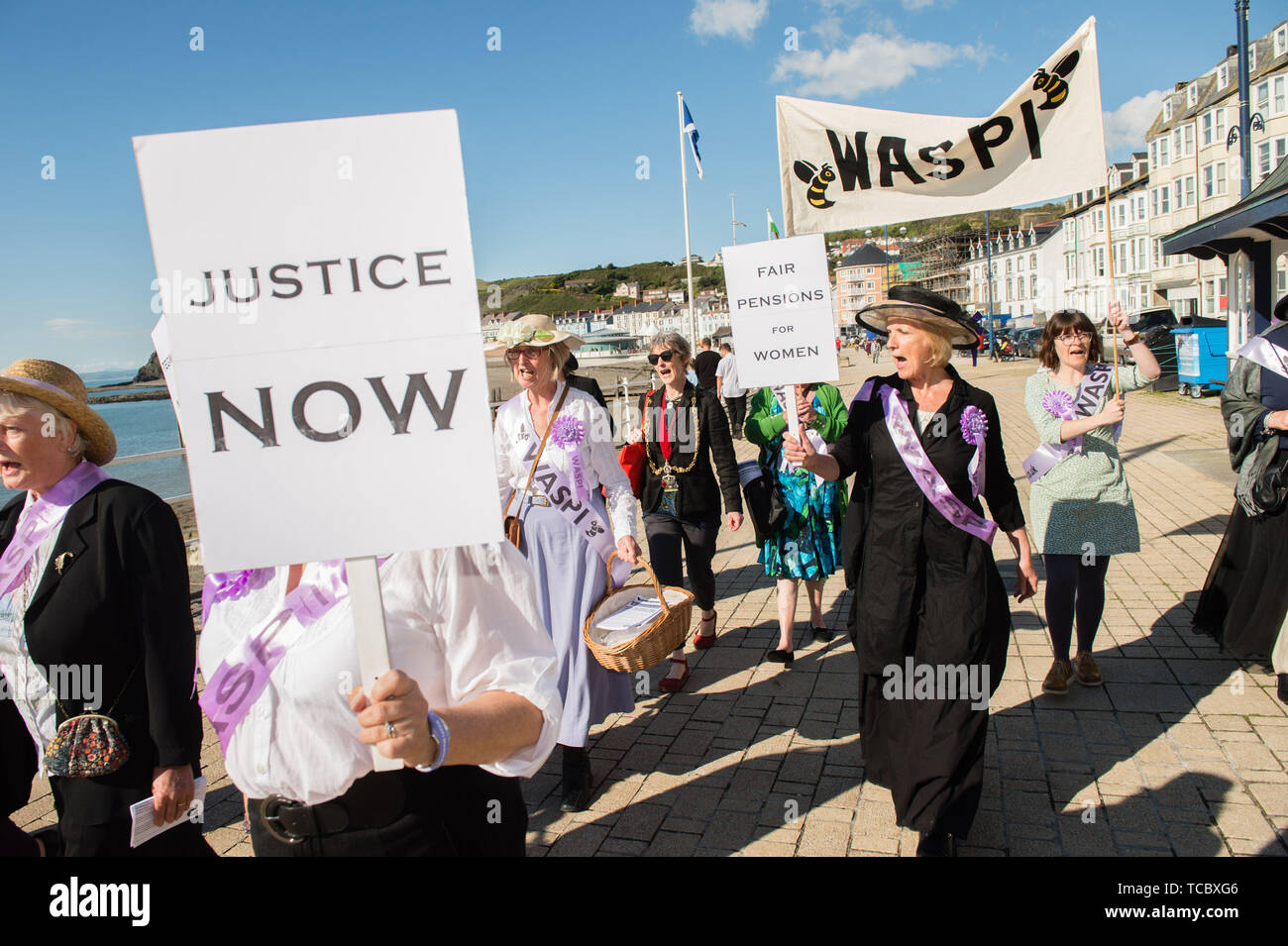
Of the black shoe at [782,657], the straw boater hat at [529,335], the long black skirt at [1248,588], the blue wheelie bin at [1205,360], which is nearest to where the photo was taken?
the straw boater hat at [529,335]

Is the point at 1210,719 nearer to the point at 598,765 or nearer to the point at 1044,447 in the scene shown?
the point at 1044,447

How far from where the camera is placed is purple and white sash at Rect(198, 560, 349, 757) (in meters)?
1.62

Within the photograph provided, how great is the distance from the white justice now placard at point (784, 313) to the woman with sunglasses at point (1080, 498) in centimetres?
160

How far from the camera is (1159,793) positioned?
3367 millimetres

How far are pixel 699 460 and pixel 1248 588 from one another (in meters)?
3.08

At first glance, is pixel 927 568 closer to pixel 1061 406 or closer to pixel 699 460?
pixel 1061 406

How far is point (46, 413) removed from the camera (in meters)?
2.33

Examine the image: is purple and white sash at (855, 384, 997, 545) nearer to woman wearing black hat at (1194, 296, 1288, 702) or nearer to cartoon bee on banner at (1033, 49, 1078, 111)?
cartoon bee on banner at (1033, 49, 1078, 111)

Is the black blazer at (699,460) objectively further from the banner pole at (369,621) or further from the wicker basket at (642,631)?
the banner pole at (369,621)

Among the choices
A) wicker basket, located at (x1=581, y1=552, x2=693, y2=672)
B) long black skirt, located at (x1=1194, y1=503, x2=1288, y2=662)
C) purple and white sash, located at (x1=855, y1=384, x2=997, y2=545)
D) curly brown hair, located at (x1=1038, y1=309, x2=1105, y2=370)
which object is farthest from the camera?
curly brown hair, located at (x1=1038, y1=309, x2=1105, y2=370)

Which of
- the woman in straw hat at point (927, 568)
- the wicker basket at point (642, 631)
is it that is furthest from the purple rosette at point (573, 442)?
the woman in straw hat at point (927, 568)

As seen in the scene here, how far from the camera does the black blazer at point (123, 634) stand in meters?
→ 2.22

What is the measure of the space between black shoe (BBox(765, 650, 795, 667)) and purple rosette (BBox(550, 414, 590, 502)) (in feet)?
6.27

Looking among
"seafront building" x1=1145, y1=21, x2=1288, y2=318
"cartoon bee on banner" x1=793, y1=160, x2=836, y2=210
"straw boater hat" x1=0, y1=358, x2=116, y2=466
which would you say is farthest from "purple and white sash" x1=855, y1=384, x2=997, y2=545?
"seafront building" x1=1145, y1=21, x2=1288, y2=318
